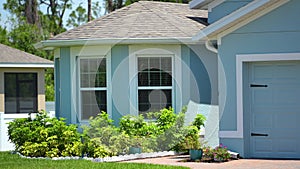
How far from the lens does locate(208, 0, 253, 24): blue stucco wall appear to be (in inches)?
602

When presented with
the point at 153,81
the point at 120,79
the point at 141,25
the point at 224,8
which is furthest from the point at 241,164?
the point at 141,25

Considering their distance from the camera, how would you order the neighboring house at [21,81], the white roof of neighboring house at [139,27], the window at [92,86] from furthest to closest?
1. the neighboring house at [21,81]
2. the window at [92,86]
3. the white roof of neighboring house at [139,27]

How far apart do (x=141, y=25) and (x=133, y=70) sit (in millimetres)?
1432

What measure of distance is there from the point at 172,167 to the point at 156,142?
287cm

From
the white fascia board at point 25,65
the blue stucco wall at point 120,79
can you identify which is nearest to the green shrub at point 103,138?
the blue stucco wall at point 120,79

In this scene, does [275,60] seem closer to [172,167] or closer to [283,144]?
[283,144]

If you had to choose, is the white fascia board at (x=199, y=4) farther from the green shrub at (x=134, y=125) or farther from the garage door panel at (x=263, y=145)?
the garage door panel at (x=263, y=145)

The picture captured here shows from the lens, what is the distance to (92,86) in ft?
52.9

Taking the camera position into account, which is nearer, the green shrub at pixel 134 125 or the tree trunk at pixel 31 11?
the green shrub at pixel 134 125

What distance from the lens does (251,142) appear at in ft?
45.6

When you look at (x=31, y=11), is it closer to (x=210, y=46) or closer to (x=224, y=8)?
(x=224, y=8)

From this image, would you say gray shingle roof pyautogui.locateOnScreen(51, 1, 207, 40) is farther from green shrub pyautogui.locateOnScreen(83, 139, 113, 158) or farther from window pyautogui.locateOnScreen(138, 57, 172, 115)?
green shrub pyautogui.locateOnScreen(83, 139, 113, 158)

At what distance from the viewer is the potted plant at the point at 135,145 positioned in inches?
571

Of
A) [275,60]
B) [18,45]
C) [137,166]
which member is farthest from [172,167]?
[18,45]
